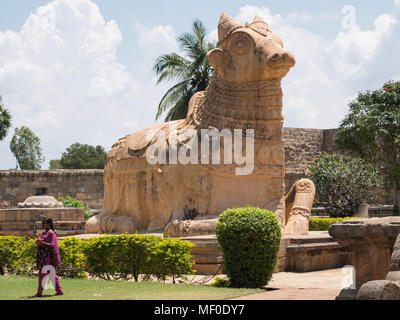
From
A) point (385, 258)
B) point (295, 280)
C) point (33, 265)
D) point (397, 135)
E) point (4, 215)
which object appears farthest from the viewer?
point (397, 135)

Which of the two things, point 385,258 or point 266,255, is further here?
point 266,255

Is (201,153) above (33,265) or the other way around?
above

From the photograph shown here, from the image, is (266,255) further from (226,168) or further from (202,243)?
(226,168)

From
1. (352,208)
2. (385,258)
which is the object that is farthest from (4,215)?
(385,258)

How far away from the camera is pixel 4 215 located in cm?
1392

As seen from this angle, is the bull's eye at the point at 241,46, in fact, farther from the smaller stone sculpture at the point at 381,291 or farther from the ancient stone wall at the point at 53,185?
the ancient stone wall at the point at 53,185

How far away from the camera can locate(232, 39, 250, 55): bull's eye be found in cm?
901

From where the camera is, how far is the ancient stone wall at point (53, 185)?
23.5 meters

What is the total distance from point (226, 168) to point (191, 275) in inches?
67.2

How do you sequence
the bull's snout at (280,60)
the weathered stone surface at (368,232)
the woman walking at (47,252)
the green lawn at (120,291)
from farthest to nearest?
1. the bull's snout at (280,60)
2. the woman walking at (47,252)
3. the green lawn at (120,291)
4. the weathered stone surface at (368,232)

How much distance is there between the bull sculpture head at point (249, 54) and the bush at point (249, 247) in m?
2.60

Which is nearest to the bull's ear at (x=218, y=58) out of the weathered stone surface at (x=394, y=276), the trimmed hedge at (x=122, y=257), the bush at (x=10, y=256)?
the trimmed hedge at (x=122, y=257)

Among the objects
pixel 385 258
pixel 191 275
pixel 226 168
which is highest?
pixel 226 168

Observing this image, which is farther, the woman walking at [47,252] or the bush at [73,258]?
the bush at [73,258]
